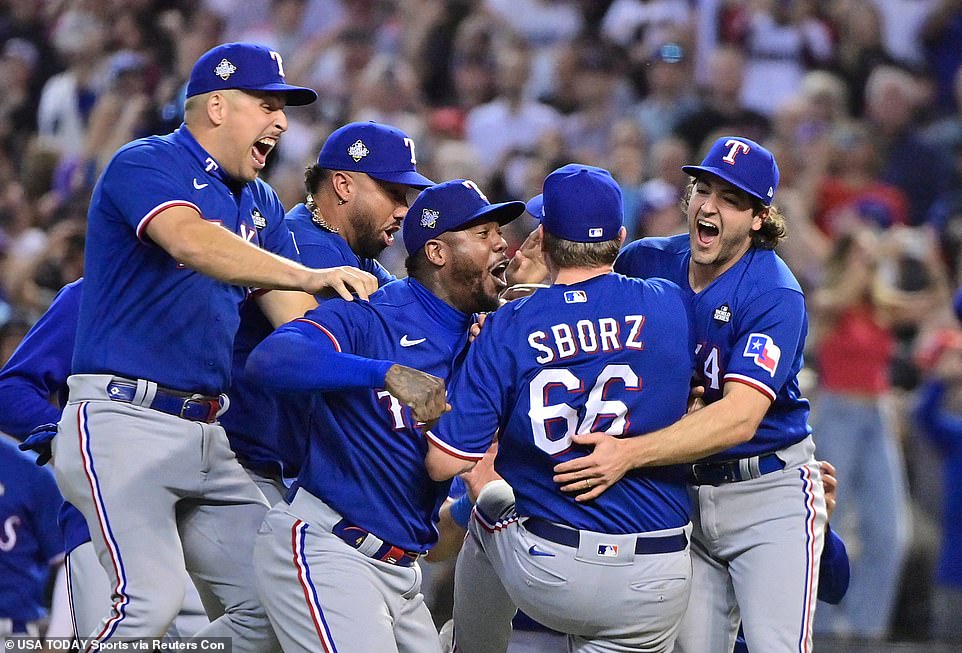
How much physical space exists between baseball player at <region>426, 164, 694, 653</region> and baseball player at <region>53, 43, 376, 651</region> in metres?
0.51

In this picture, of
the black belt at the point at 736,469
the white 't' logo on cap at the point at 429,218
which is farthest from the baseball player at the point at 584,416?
the black belt at the point at 736,469

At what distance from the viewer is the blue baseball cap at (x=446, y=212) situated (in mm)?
4203

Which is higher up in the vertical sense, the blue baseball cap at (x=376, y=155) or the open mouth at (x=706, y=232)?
the blue baseball cap at (x=376, y=155)

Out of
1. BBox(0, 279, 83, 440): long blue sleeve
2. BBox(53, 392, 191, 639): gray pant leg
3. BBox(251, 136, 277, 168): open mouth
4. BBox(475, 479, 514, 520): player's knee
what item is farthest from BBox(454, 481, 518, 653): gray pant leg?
BBox(0, 279, 83, 440): long blue sleeve

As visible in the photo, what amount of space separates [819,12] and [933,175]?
1627mm

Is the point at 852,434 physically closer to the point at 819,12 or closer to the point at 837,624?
the point at 837,624

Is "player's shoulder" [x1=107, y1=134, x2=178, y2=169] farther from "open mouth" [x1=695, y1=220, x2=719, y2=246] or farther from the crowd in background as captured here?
→ the crowd in background

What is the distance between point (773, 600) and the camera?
4.49m

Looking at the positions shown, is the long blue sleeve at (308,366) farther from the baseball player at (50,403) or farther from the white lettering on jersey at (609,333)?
the baseball player at (50,403)

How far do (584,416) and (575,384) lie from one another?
0.34 feet

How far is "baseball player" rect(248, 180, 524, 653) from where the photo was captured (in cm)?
388

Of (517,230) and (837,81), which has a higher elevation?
(837,81)

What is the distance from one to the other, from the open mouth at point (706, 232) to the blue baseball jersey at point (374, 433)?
105 centimetres

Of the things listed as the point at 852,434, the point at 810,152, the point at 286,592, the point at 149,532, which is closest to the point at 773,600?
the point at 286,592
